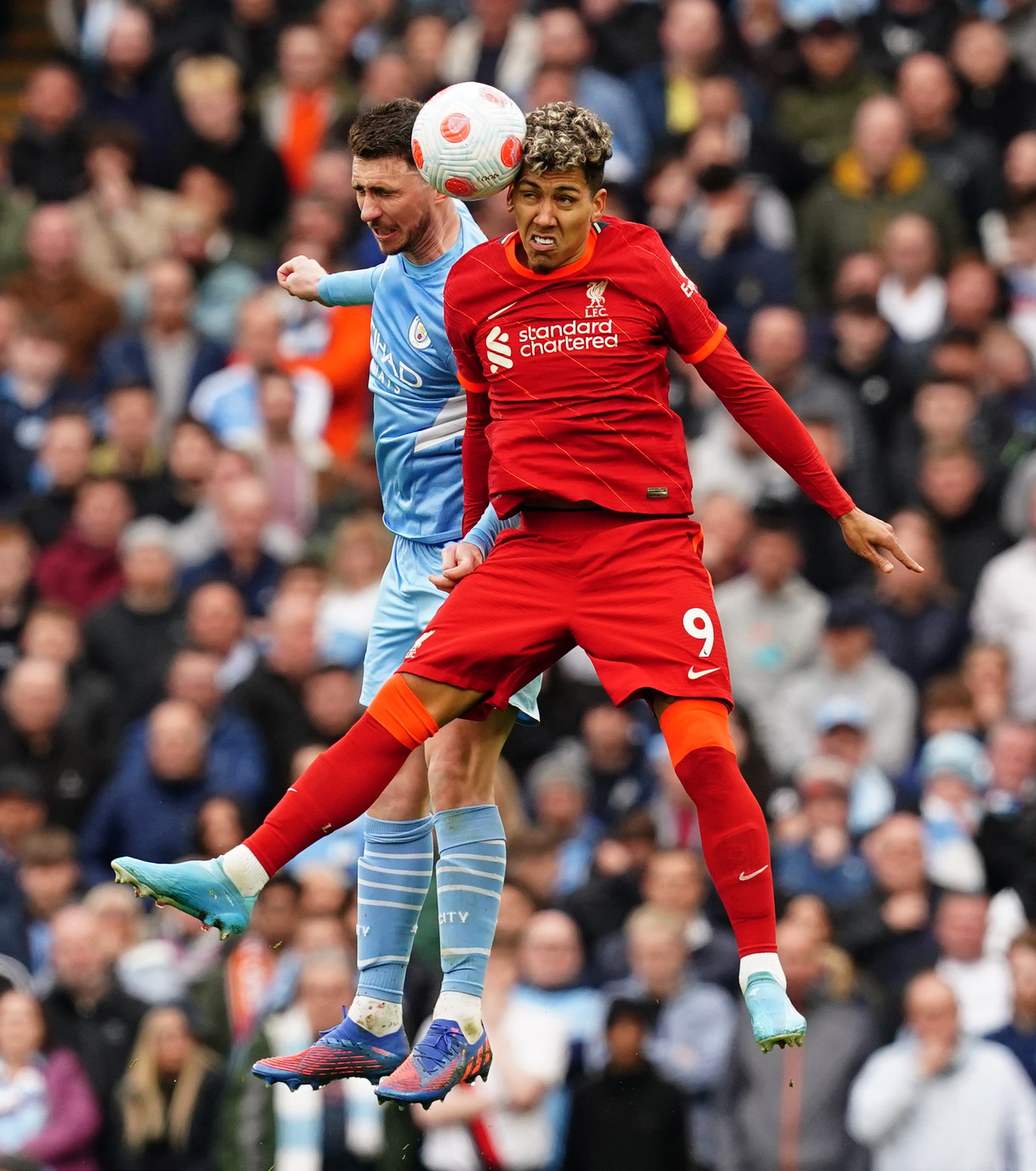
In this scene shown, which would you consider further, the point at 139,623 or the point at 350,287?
the point at 139,623

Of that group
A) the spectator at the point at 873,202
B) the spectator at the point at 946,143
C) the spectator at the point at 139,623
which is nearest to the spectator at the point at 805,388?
the spectator at the point at 873,202

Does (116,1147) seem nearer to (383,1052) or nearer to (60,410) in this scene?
→ (383,1052)

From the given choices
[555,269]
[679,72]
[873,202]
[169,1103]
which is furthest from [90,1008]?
[679,72]

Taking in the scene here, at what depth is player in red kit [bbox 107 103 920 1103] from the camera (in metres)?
6.98

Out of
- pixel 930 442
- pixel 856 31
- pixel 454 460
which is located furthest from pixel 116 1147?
pixel 856 31

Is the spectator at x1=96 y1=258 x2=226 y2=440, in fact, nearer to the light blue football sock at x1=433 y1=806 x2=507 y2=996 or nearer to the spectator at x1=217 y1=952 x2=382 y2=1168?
the spectator at x1=217 y1=952 x2=382 y2=1168

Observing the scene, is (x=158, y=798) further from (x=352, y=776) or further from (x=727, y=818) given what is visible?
(x=727, y=818)

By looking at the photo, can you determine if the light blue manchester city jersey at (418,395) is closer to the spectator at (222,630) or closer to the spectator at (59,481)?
the spectator at (222,630)

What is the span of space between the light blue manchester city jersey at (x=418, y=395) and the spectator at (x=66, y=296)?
22.8 feet

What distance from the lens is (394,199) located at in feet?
24.4

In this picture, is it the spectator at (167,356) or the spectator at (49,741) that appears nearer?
the spectator at (49,741)

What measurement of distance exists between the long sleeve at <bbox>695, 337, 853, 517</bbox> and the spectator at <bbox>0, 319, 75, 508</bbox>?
735cm

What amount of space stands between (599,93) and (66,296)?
3246mm

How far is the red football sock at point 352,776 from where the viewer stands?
23.3 ft
